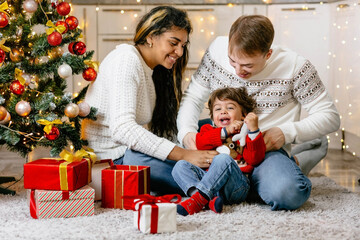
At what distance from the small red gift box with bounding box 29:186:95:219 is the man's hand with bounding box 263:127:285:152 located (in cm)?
69

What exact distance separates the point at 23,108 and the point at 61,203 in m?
0.47

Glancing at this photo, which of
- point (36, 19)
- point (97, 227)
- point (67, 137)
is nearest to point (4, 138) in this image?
point (67, 137)

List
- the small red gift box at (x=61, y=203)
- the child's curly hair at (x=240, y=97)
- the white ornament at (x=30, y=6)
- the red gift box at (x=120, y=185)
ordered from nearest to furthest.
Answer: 1. the small red gift box at (x=61, y=203)
2. the red gift box at (x=120, y=185)
3. the child's curly hair at (x=240, y=97)
4. the white ornament at (x=30, y=6)

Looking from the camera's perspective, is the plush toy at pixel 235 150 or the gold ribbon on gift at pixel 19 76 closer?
the plush toy at pixel 235 150

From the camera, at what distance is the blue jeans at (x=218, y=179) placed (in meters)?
1.79

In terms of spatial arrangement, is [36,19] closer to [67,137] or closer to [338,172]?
[67,137]

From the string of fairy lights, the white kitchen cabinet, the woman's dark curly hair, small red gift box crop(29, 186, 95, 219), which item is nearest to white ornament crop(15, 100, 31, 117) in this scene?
small red gift box crop(29, 186, 95, 219)

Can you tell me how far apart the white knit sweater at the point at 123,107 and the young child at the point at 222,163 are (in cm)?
14

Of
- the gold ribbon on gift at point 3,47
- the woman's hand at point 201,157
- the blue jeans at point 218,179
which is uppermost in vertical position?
the gold ribbon on gift at point 3,47

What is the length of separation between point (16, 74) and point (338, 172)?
69.8 inches

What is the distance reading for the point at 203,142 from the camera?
1.93 meters

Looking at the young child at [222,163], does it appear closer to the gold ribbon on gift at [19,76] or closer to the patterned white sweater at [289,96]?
the patterned white sweater at [289,96]

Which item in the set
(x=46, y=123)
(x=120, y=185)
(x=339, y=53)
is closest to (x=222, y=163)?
(x=120, y=185)

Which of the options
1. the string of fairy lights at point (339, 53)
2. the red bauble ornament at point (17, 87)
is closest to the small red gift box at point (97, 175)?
the red bauble ornament at point (17, 87)
